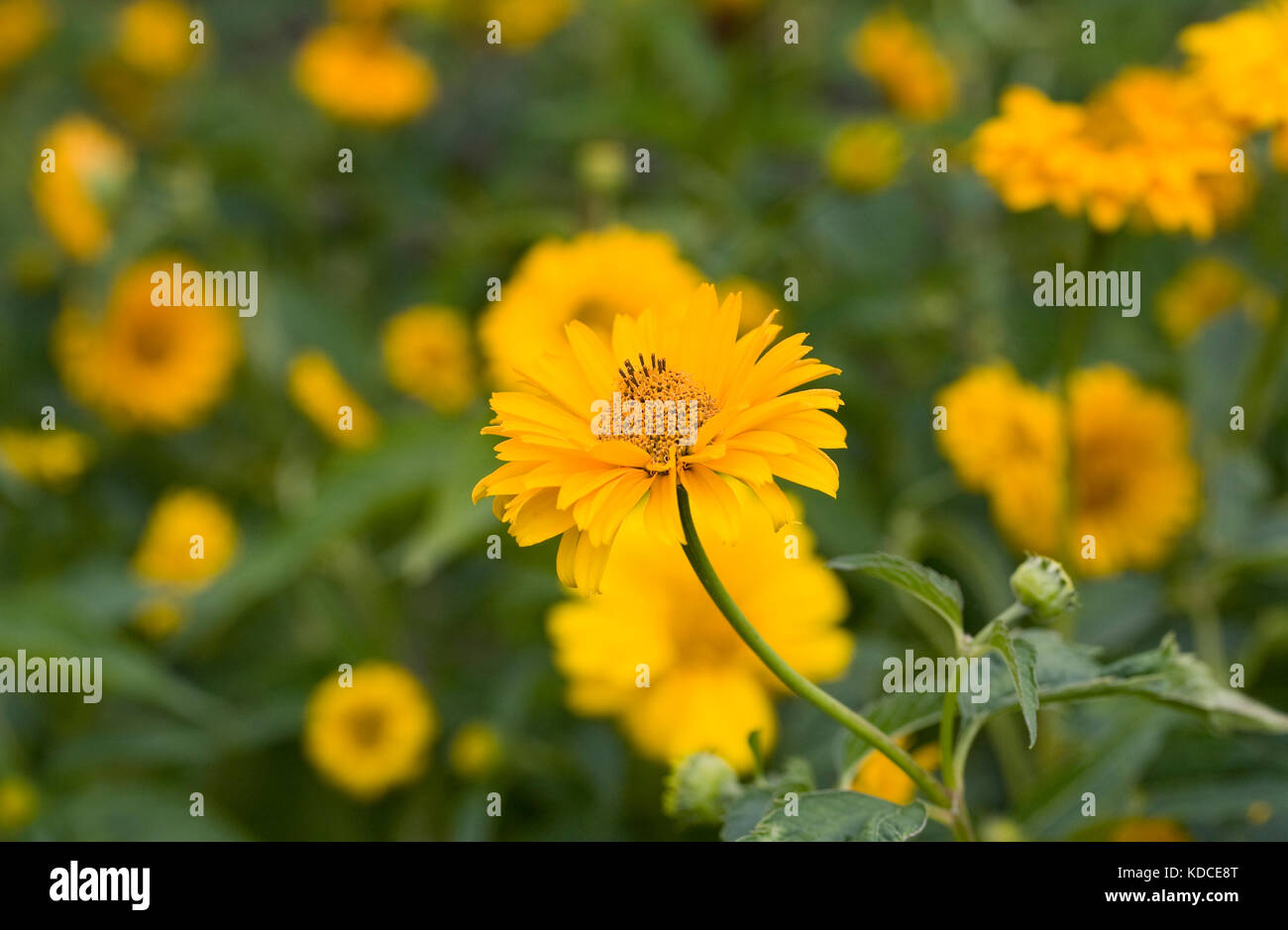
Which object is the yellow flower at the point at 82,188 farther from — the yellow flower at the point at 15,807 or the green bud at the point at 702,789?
the green bud at the point at 702,789

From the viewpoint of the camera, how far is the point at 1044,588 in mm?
418

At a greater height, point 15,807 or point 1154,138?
point 1154,138

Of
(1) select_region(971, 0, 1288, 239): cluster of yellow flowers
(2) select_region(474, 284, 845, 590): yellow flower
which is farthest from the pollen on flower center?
(1) select_region(971, 0, 1288, 239): cluster of yellow flowers

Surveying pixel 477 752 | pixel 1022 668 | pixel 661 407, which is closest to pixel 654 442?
pixel 661 407

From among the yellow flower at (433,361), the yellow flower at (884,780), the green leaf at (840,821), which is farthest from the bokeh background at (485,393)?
the green leaf at (840,821)

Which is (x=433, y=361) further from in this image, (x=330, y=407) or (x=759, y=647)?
(x=759, y=647)

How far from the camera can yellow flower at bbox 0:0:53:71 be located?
1545 millimetres

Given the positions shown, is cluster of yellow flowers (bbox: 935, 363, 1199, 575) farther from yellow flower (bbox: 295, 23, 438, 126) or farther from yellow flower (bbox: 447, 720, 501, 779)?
yellow flower (bbox: 295, 23, 438, 126)

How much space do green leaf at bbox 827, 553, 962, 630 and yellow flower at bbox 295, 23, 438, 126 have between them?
42.0 inches

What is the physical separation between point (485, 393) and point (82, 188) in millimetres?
470

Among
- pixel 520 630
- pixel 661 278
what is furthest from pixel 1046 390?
pixel 520 630

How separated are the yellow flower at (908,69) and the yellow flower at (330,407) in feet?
2.09

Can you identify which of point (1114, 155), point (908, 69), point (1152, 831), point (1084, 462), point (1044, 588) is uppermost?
point (908, 69)

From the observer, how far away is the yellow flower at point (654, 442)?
1.20 ft
